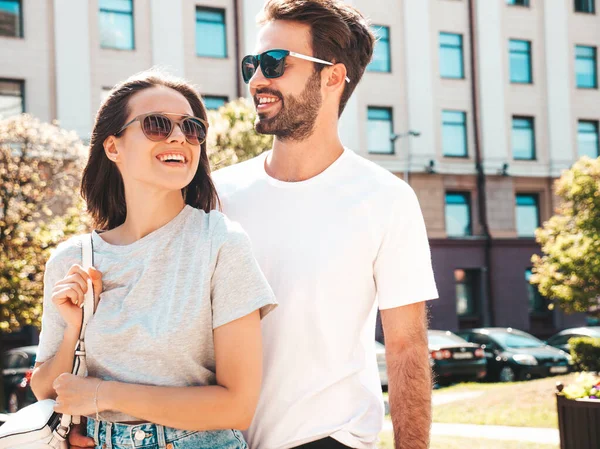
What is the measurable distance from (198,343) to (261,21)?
1.71 metres

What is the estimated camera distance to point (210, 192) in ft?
10.8

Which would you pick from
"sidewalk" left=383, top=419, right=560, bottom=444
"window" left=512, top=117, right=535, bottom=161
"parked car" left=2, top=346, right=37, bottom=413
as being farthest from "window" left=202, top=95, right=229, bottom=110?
"sidewalk" left=383, top=419, right=560, bottom=444

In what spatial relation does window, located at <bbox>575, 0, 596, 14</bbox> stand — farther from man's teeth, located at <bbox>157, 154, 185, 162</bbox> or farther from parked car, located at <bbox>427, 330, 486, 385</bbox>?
man's teeth, located at <bbox>157, 154, 185, 162</bbox>

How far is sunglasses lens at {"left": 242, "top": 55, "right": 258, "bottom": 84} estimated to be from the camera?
377 cm

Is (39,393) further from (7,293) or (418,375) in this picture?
(7,293)

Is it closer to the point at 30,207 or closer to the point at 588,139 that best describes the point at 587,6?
the point at 588,139

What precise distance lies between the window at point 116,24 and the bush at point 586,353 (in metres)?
17.4

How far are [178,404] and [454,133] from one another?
32894 mm

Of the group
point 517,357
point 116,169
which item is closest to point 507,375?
point 517,357

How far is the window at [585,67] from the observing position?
121ft

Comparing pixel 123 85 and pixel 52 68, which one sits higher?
pixel 52 68

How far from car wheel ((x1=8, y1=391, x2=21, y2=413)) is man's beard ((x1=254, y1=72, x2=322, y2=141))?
634 inches

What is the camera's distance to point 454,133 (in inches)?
1364

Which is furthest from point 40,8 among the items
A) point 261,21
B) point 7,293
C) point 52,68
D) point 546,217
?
point 261,21
